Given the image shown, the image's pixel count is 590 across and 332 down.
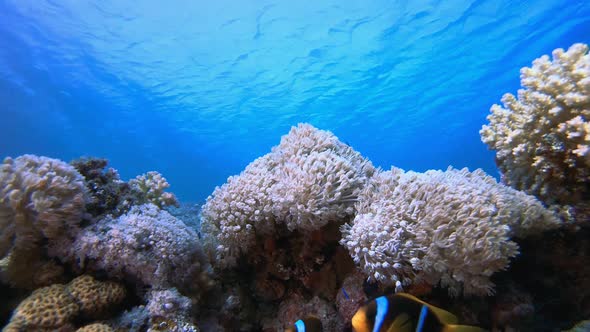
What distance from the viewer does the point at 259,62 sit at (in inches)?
983

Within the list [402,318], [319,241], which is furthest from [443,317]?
[319,241]

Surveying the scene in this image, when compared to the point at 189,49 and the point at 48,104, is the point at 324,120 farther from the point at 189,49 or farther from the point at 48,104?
the point at 48,104

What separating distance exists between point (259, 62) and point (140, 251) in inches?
974

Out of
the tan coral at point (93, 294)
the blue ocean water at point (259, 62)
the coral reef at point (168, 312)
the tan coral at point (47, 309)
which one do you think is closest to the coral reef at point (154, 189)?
the tan coral at point (93, 294)

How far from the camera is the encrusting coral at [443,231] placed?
218cm

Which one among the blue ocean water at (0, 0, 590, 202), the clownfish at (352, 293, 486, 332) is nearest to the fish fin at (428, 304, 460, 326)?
the clownfish at (352, 293, 486, 332)

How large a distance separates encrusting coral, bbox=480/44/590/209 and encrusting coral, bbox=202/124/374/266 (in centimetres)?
185

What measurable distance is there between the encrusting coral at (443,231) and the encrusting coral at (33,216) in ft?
8.85

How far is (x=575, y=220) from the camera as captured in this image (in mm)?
2605

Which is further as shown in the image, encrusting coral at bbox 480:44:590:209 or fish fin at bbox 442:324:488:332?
encrusting coral at bbox 480:44:590:209

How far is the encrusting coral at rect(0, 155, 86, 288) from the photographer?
244 cm

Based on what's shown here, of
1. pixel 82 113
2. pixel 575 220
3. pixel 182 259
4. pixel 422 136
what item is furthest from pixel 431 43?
pixel 82 113

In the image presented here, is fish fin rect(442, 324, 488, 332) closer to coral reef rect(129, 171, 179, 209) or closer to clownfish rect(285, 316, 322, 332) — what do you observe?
clownfish rect(285, 316, 322, 332)

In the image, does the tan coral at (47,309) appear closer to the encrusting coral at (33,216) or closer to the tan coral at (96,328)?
the tan coral at (96,328)
